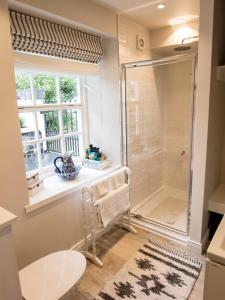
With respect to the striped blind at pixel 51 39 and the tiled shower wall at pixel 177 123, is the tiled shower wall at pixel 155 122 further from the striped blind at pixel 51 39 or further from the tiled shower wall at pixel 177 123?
A: the striped blind at pixel 51 39

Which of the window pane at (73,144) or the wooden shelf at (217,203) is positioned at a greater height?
the window pane at (73,144)

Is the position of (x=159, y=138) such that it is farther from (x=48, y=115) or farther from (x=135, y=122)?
(x=48, y=115)

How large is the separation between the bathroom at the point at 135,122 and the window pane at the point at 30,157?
0.05 metres

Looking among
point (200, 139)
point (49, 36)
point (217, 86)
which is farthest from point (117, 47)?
point (200, 139)

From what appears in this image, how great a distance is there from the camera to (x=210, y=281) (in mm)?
1137

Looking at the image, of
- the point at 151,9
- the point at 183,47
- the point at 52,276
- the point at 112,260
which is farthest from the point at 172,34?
the point at 52,276

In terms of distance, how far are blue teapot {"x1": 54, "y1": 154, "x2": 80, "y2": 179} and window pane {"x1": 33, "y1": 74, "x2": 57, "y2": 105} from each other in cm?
60

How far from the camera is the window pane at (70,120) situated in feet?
8.03

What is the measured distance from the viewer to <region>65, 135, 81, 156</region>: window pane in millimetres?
2518

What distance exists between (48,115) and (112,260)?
→ 156 centimetres

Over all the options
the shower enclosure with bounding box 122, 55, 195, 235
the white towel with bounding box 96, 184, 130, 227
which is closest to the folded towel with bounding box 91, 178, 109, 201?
the white towel with bounding box 96, 184, 130, 227

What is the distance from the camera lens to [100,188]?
204cm

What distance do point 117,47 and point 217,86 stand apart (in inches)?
42.8

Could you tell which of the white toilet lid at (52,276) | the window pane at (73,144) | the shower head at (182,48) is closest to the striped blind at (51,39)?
the window pane at (73,144)
